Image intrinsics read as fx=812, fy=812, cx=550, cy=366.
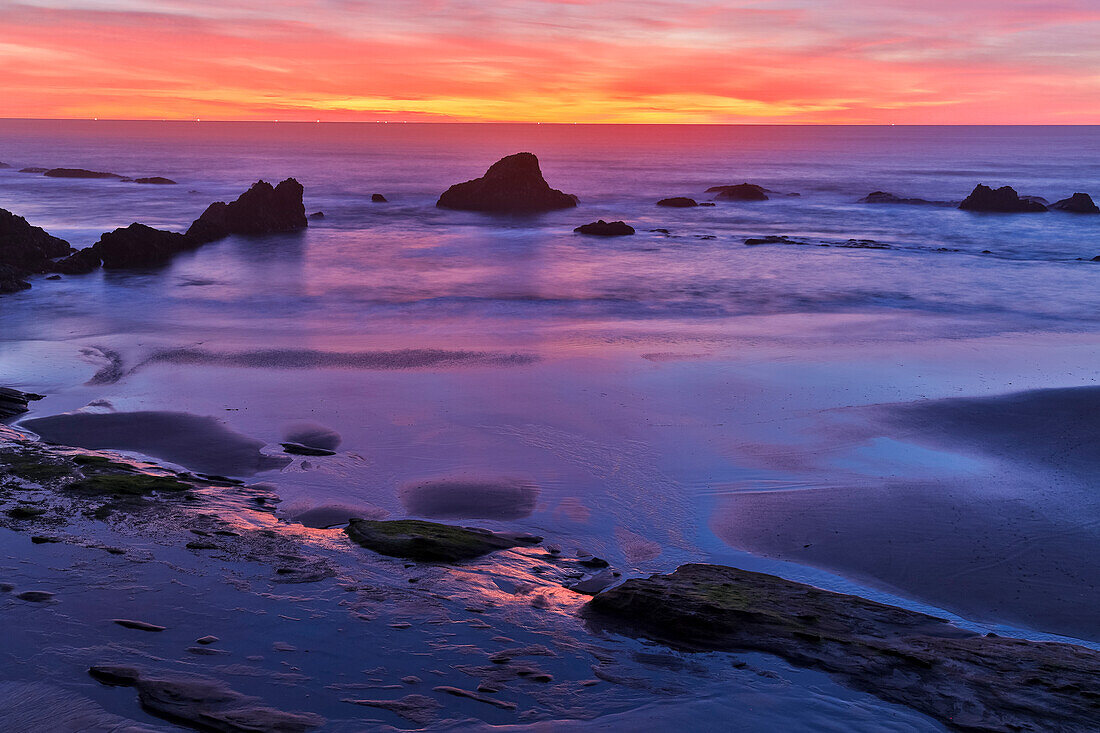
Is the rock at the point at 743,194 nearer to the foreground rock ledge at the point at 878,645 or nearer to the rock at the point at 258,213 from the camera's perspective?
the rock at the point at 258,213

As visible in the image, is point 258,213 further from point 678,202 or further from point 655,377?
point 655,377

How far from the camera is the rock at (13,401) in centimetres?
1512

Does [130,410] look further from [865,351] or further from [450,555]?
[865,351]

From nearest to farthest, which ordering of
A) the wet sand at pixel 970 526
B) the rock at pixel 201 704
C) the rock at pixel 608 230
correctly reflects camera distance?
the rock at pixel 201 704, the wet sand at pixel 970 526, the rock at pixel 608 230

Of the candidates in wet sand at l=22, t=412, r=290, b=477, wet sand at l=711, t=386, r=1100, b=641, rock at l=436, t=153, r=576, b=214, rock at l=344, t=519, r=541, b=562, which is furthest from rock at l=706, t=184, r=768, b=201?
rock at l=344, t=519, r=541, b=562

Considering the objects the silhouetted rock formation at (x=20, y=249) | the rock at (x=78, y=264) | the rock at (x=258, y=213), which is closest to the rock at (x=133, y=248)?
the rock at (x=78, y=264)

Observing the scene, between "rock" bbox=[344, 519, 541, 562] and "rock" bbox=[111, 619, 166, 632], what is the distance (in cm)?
270

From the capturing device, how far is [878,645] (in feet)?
25.5

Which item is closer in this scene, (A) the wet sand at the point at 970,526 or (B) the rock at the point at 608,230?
(A) the wet sand at the point at 970,526

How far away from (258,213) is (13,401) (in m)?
33.2

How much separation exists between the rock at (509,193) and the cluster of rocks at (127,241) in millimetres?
17474

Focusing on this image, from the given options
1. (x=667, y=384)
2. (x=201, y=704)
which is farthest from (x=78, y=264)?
(x=201, y=704)

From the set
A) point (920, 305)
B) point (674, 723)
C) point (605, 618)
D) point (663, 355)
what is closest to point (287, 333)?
point (663, 355)

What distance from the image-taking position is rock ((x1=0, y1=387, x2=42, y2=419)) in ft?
49.6
